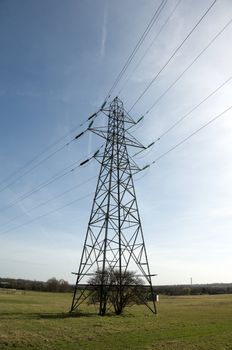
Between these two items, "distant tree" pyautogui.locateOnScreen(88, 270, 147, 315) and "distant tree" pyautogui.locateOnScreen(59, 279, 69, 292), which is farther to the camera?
"distant tree" pyautogui.locateOnScreen(59, 279, 69, 292)

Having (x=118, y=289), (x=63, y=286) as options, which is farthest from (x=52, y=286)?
(x=118, y=289)

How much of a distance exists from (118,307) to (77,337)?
574 inches

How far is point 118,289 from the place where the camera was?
3103 cm

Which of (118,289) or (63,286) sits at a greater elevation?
(63,286)

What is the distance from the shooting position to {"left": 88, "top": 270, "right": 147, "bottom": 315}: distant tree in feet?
102

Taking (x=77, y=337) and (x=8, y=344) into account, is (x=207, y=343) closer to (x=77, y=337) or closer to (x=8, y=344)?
(x=77, y=337)

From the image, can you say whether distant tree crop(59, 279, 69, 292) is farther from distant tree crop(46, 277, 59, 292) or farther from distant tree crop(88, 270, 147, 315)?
distant tree crop(88, 270, 147, 315)

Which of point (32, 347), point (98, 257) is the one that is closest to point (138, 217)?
point (98, 257)

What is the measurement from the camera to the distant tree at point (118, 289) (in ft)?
102

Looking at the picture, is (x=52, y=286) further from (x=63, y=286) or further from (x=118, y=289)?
(x=118, y=289)

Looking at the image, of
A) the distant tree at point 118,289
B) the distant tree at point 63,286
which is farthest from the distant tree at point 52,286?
the distant tree at point 118,289

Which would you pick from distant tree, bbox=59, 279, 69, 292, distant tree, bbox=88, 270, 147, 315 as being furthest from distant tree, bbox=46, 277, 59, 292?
distant tree, bbox=88, 270, 147, 315

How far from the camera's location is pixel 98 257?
2820cm

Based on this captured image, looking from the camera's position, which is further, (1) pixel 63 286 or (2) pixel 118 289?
(1) pixel 63 286
